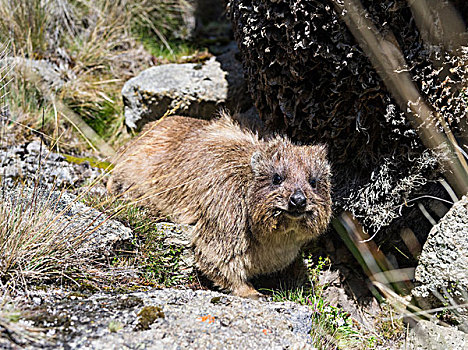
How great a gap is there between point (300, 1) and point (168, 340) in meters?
3.02

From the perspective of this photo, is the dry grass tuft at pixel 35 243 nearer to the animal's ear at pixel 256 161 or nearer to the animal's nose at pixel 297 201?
the animal's ear at pixel 256 161

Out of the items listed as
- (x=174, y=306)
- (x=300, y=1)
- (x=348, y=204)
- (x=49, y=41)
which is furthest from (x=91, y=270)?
(x=49, y=41)

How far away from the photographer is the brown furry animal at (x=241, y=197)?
170 inches

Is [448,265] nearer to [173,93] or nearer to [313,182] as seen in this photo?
[313,182]

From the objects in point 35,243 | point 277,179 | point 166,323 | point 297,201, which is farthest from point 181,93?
point 166,323

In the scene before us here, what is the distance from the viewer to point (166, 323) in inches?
135

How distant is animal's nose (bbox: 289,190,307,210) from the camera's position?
4.09m

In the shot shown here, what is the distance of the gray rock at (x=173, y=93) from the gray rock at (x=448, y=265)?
321 centimetres

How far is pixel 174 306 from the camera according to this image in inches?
145

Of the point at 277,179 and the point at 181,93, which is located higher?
the point at 181,93

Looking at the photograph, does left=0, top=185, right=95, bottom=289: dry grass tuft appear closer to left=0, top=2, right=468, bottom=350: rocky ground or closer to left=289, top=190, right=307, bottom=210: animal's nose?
left=0, top=2, right=468, bottom=350: rocky ground

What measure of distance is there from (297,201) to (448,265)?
1454 mm

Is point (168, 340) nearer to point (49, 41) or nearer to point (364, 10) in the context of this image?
point (364, 10)

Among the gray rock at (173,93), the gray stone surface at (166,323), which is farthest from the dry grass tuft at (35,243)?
the gray rock at (173,93)
